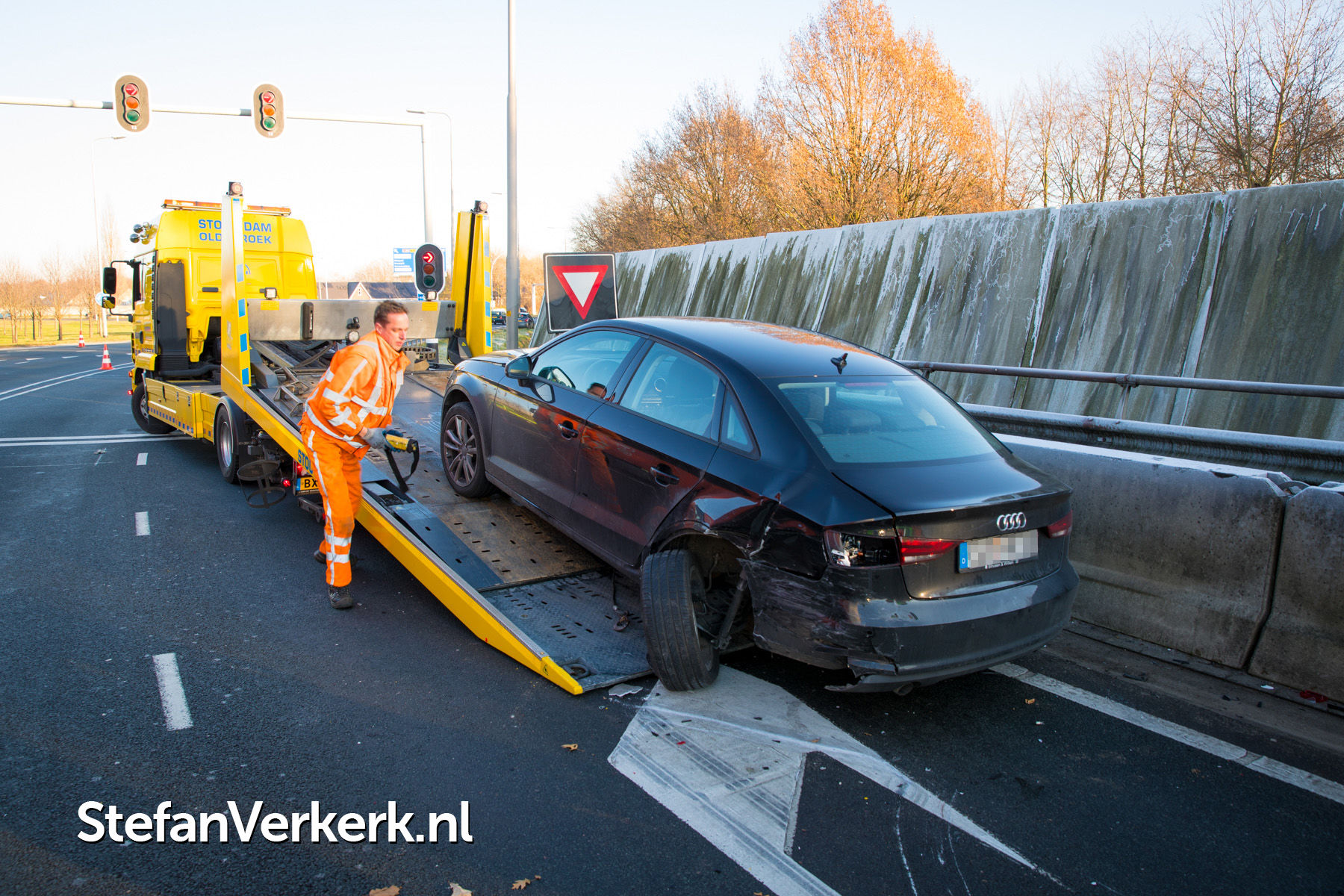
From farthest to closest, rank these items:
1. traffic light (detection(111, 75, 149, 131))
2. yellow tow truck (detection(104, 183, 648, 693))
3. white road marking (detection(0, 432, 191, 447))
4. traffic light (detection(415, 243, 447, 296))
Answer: traffic light (detection(111, 75, 149, 131)), white road marking (detection(0, 432, 191, 447)), traffic light (detection(415, 243, 447, 296)), yellow tow truck (detection(104, 183, 648, 693))

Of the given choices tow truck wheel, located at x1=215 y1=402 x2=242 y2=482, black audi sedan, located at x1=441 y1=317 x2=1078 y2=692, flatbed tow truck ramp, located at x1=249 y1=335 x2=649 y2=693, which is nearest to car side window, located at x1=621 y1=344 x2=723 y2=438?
black audi sedan, located at x1=441 y1=317 x2=1078 y2=692

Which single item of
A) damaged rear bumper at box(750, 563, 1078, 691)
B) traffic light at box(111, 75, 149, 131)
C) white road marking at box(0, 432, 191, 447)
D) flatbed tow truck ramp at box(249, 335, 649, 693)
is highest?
traffic light at box(111, 75, 149, 131)

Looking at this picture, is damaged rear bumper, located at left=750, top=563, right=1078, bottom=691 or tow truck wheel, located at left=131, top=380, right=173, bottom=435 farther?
tow truck wheel, located at left=131, top=380, right=173, bottom=435

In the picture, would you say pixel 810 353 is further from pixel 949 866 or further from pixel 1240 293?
pixel 1240 293

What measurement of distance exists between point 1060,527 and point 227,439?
7554 mm

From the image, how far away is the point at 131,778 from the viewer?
314cm

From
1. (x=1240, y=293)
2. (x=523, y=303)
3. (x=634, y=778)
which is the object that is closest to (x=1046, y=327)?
(x=1240, y=293)

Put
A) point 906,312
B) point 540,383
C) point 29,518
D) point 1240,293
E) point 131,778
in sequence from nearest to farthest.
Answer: point 131,778
point 540,383
point 29,518
point 1240,293
point 906,312

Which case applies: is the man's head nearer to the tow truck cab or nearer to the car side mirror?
the car side mirror

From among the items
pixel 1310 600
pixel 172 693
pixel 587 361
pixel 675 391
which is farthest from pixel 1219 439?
pixel 172 693

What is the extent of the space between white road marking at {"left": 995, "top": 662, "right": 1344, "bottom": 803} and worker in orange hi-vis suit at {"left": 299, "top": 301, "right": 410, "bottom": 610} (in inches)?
147

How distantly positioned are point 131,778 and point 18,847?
426mm

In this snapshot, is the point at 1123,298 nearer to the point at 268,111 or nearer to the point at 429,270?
the point at 429,270

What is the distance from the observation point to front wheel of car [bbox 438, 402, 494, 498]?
5.88 metres
